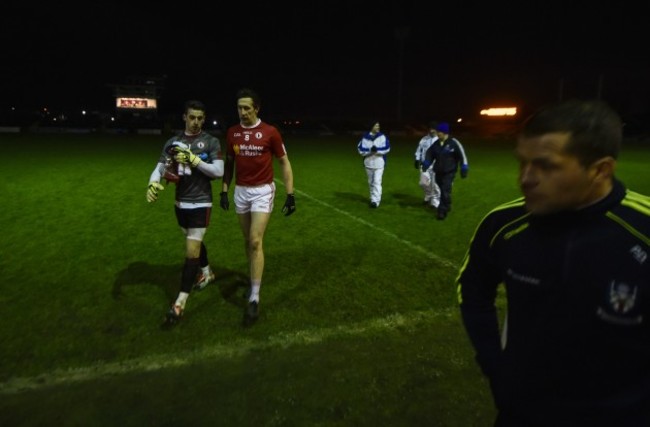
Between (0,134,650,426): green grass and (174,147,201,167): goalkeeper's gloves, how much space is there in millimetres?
1659

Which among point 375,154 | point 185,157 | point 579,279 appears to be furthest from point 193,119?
point 375,154

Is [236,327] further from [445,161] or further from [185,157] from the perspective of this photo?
[445,161]

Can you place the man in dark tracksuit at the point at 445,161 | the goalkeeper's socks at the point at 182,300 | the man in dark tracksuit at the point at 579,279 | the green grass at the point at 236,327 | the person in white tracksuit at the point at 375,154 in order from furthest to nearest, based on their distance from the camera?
the person in white tracksuit at the point at 375,154, the man in dark tracksuit at the point at 445,161, the goalkeeper's socks at the point at 182,300, the green grass at the point at 236,327, the man in dark tracksuit at the point at 579,279

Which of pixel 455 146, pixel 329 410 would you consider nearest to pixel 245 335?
pixel 329 410

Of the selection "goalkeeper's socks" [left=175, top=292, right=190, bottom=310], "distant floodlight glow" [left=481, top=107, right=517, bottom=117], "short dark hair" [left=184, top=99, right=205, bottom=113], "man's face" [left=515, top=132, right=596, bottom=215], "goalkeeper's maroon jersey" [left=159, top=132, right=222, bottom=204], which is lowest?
"goalkeeper's socks" [left=175, top=292, right=190, bottom=310]

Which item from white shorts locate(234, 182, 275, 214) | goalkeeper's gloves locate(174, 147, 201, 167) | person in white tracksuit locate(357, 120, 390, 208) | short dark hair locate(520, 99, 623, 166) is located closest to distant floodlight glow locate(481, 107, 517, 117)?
person in white tracksuit locate(357, 120, 390, 208)

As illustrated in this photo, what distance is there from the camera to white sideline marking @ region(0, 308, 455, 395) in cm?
406

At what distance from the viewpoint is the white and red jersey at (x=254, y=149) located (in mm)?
5223

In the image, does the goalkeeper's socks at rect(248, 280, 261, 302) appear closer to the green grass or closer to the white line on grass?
the green grass

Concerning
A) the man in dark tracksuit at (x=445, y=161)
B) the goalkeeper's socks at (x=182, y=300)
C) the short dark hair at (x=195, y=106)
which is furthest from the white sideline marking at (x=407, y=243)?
the short dark hair at (x=195, y=106)

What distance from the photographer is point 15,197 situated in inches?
473

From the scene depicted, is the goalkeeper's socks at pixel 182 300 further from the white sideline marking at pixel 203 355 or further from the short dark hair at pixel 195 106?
the short dark hair at pixel 195 106

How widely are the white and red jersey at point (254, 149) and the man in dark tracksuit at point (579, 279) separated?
3846 millimetres

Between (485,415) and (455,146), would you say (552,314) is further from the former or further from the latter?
(455,146)
